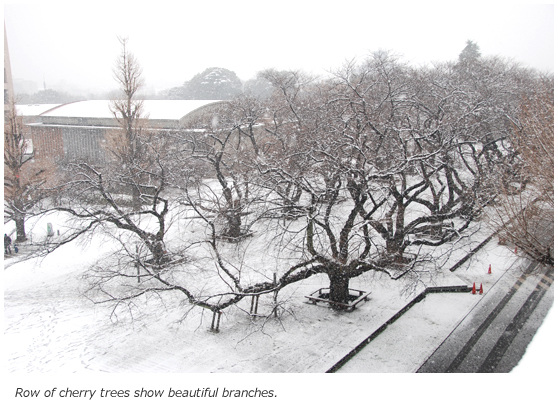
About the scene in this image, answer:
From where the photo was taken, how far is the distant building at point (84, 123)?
17.3m

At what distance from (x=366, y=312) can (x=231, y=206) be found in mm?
4605

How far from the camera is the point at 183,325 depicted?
8109 mm

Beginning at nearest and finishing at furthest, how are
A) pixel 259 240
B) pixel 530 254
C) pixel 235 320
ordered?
pixel 530 254
pixel 235 320
pixel 259 240

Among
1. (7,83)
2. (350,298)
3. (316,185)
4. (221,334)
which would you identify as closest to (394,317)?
(350,298)

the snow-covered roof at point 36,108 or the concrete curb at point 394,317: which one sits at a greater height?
the snow-covered roof at point 36,108

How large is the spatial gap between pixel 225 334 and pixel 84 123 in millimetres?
14104

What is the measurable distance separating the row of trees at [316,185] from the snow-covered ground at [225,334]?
577 millimetres

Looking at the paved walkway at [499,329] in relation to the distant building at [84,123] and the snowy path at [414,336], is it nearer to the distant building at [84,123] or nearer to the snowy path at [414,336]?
the snowy path at [414,336]

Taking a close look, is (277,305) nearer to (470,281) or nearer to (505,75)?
(470,281)

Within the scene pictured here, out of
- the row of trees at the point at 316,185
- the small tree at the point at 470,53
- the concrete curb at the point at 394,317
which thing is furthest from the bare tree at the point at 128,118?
the small tree at the point at 470,53

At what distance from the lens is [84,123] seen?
1814cm

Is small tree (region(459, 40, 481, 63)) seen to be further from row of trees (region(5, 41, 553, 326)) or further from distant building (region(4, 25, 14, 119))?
distant building (region(4, 25, 14, 119))

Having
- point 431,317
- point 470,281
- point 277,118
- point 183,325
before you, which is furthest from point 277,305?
point 277,118

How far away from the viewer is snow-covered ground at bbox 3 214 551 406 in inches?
267
